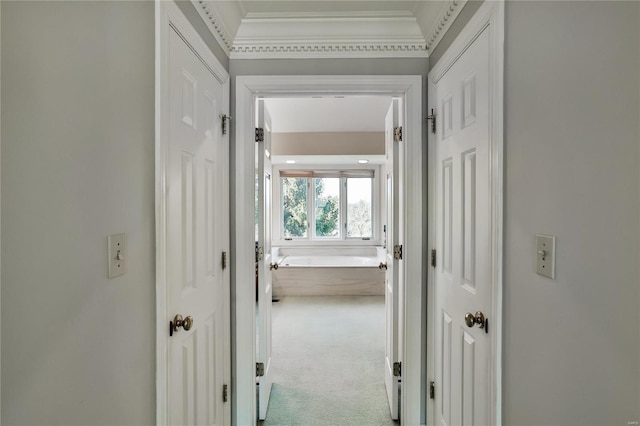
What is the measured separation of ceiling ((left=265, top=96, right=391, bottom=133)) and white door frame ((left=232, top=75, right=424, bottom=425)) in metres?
1.34

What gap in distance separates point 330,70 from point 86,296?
5.05 ft

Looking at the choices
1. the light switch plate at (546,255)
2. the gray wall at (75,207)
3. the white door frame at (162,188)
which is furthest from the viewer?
the white door frame at (162,188)

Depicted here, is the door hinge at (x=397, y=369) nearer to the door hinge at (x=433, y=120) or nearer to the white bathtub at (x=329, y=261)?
the door hinge at (x=433, y=120)

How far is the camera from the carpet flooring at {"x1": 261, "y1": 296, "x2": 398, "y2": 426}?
81.5 inches

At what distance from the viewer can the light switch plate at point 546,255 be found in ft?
2.61

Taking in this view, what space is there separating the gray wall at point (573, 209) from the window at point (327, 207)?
15.1 ft

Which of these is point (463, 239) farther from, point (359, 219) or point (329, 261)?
point (359, 219)

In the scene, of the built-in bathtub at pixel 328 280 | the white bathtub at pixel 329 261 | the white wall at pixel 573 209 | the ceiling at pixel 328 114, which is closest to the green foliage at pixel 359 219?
the white bathtub at pixel 329 261

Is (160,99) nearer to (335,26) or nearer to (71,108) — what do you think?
(71,108)

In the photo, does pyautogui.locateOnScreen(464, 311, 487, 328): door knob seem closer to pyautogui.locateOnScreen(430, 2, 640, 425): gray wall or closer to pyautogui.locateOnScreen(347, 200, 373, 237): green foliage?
pyautogui.locateOnScreen(430, 2, 640, 425): gray wall

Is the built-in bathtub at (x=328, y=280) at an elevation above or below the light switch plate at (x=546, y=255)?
below

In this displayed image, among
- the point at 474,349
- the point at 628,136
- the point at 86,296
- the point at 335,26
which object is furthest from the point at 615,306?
the point at 335,26

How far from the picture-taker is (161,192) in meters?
1.04

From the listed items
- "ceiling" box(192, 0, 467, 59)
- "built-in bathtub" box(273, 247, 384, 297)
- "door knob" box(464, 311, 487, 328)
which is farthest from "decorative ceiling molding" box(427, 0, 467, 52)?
"built-in bathtub" box(273, 247, 384, 297)
